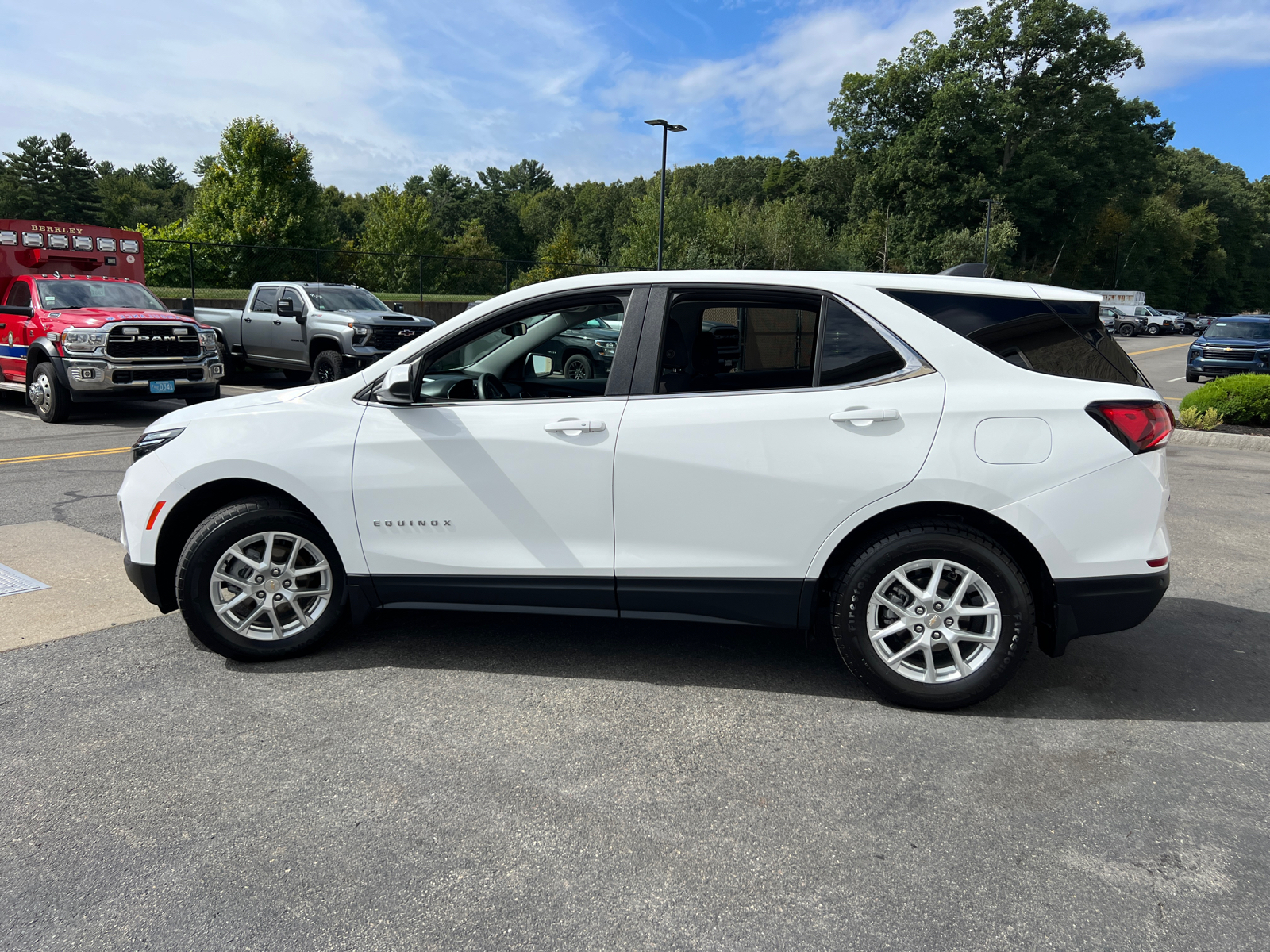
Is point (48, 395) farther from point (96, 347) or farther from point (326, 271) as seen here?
point (326, 271)

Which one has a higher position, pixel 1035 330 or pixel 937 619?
pixel 1035 330

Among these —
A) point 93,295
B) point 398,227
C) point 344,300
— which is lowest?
point 93,295

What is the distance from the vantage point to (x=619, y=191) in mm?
121812

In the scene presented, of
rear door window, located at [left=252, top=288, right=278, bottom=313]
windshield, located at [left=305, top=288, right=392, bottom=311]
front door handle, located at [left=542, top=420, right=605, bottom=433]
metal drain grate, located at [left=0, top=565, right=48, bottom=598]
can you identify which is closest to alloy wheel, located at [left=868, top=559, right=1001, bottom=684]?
front door handle, located at [left=542, top=420, right=605, bottom=433]

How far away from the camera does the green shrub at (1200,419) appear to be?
1323 centimetres

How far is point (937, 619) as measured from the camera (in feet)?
11.8

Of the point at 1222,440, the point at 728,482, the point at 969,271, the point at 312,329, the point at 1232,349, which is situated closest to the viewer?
the point at 728,482

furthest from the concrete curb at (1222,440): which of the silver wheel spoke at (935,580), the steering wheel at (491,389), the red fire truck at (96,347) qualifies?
the red fire truck at (96,347)

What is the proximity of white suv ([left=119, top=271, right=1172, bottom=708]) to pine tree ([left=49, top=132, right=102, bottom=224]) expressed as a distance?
89847 millimetres

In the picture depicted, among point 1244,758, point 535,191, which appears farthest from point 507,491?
point 535,191

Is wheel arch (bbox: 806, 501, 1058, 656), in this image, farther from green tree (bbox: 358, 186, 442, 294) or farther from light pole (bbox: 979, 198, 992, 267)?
light pole (bbox: 979, 198, 992, 267)

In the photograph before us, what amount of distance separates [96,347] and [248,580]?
983 centimetres

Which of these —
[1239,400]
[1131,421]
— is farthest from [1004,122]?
[1131,421]

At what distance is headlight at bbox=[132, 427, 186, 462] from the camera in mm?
4160
